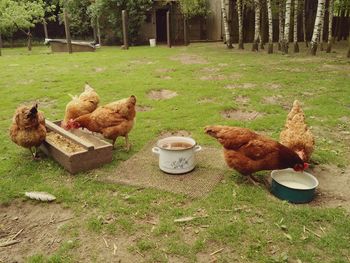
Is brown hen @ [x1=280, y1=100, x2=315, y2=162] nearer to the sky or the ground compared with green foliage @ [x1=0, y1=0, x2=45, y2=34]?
nearer to the ground

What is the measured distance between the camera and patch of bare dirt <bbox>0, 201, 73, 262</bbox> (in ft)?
10.9

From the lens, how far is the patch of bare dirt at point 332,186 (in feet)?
13.1

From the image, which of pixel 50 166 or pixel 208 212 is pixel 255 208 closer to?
pixel 208 212

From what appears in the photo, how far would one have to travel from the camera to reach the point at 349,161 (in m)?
5.00

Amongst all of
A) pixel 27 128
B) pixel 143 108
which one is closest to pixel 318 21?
pixel 143 108

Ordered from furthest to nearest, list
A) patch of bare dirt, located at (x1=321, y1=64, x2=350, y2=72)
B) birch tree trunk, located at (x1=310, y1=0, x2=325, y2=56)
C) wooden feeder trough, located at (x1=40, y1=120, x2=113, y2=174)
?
birch tree trunk, located at (x1=310, y1=0, x2=325, y2=56) < patch of bare dirt, located at (x1=321, y1=64, x2=350, y2=72) < wooden feeder trough, located at (x1=40, y1=120, x2=113, y2=174)

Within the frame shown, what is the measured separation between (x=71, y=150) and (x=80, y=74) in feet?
22.4

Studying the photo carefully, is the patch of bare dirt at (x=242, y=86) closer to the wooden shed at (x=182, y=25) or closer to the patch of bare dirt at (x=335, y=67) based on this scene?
the patch of bare dirt at (x=335, y=67)

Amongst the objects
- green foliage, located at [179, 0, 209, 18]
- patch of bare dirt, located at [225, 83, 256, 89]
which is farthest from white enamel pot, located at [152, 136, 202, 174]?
green foliage, located at [179, 0, 209, 18]

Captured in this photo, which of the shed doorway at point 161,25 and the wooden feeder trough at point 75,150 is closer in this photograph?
the wooden feeder trough at point 75,150

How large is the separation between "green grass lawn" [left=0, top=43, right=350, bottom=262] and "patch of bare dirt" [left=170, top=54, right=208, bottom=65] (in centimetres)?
242

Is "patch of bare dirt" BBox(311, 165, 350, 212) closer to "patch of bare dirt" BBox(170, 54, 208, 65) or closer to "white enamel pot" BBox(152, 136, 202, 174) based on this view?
"white enamel pot" BBox(152, 136, 202, 174)

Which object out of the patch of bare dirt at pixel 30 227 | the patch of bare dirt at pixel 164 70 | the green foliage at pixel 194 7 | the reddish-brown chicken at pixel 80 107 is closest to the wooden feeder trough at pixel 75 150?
the reddish-brown chicken at pixel 80 107

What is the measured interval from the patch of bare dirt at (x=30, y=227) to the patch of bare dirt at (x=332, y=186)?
117 inches
